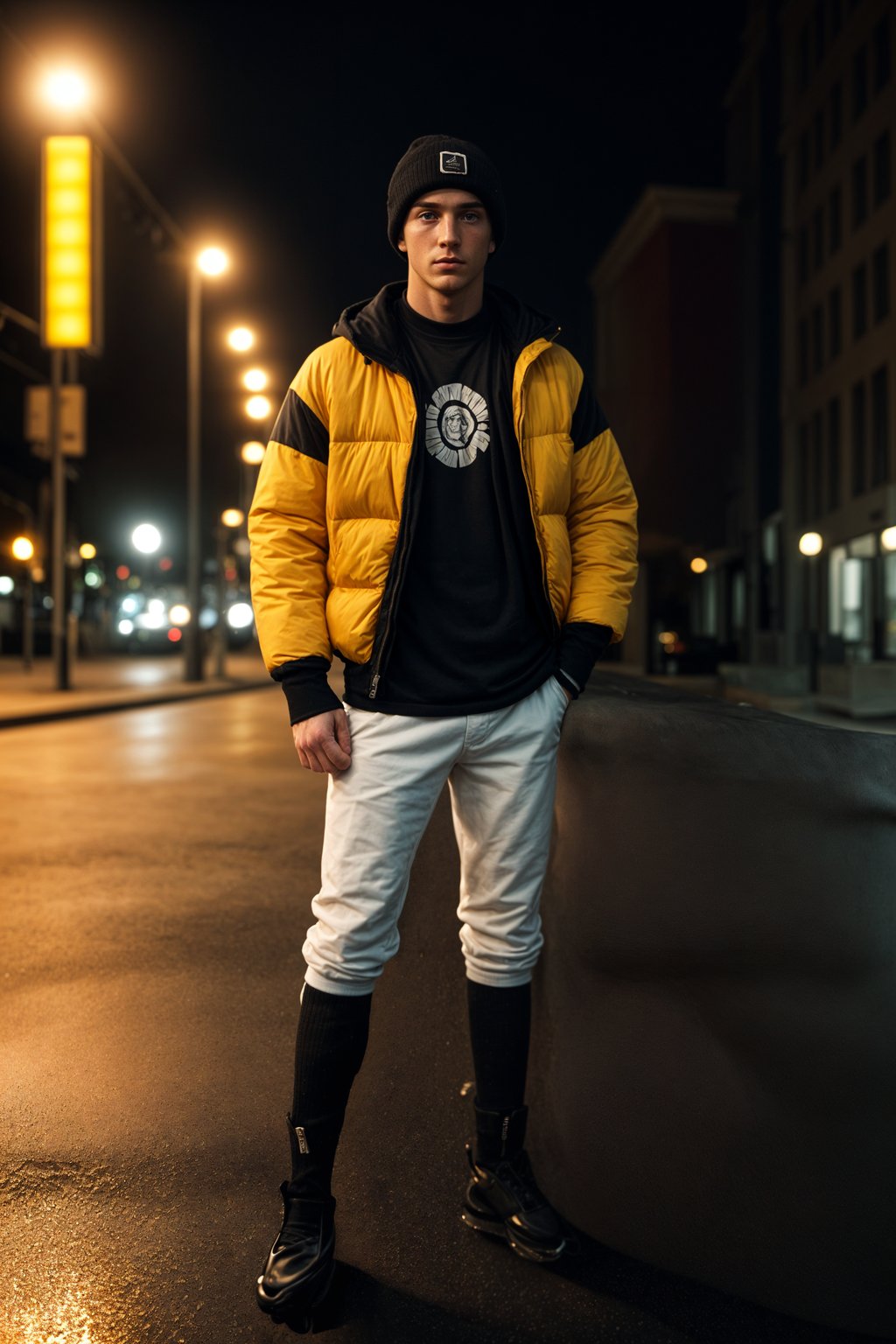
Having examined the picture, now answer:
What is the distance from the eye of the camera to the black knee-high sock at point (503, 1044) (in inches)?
107

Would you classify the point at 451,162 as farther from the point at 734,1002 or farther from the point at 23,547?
the point at 23,547

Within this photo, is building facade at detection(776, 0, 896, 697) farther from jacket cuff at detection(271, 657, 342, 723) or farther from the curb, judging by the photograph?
jacket cuff at detection(271, 657, 342, 723)

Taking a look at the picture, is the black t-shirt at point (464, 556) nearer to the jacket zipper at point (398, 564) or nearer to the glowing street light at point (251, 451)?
the jacket zipper at point (398, 564)

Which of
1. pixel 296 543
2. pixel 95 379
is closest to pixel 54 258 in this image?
pixel 296 543

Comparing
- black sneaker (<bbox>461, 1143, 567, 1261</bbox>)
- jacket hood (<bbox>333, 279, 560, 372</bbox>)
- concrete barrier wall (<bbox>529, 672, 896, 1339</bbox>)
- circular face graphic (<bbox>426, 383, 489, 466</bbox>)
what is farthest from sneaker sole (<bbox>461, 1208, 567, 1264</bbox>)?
jacket hood (<bbox>333, 279, 560, 372</bbox>)

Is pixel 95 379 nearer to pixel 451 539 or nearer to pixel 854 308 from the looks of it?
pixel 854 308

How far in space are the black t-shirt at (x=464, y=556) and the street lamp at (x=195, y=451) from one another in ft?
77.8

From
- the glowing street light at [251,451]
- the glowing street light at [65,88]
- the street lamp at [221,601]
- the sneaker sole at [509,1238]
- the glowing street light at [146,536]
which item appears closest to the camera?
the sneaker sole at [509,1238]

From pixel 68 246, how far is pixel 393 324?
20.8 metres

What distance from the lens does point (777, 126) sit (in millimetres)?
51250

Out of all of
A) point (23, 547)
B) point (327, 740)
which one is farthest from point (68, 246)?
point (327, 740)

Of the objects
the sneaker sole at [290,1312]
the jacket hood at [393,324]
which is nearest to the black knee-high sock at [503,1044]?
→ the sneaker sole at [290,1312]

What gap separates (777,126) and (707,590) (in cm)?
1946

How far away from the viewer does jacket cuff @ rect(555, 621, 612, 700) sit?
2.67 m
